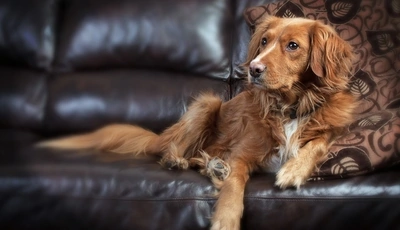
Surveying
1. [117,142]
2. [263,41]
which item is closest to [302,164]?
[263,41]

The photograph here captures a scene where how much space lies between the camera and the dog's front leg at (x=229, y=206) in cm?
162

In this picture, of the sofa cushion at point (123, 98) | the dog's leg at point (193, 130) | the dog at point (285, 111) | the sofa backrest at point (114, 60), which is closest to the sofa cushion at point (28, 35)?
the sofa backrest at point (114, 60)

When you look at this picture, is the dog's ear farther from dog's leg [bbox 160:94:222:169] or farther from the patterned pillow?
dog's leg [bbox 160:94:222:169]

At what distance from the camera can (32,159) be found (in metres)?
1.89

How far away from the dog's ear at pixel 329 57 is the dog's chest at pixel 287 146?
0.69 feet

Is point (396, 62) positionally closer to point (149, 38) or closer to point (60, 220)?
point (149, 38)

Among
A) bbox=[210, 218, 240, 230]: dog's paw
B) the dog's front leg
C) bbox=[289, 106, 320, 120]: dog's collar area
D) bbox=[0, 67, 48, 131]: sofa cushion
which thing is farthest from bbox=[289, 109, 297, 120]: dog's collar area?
bbox=[0, 67, 48, 131]: sofa cushion

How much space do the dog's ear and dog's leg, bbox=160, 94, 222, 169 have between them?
54 centimetres

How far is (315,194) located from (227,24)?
1248 millimetres

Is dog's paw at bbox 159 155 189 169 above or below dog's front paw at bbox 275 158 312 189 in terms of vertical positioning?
below

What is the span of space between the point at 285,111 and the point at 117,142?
0.76m

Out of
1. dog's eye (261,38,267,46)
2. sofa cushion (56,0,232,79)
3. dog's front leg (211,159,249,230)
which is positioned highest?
dog's eye (261,38,267,46)

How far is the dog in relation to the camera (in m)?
1.79

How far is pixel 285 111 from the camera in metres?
1.95
